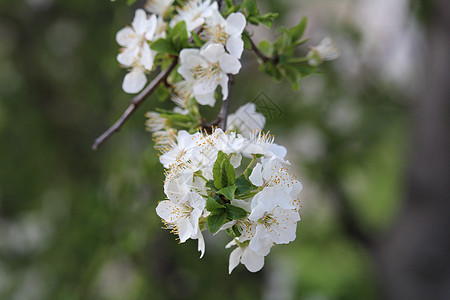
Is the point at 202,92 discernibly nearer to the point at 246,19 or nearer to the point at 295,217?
the point at 246,19

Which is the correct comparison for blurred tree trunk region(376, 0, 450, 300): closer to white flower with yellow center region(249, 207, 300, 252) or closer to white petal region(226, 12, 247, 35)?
white petal region(226, 12, 247, 35)

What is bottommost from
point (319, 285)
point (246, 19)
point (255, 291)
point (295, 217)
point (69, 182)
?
point (319, 285)

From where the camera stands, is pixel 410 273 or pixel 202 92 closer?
pixel 202 92

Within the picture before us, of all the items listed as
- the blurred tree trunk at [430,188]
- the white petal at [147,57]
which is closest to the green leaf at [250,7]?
the white petal at [147,57]

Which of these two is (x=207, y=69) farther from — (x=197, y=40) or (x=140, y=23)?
(x=140, y=23)

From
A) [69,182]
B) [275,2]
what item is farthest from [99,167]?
[275,2]

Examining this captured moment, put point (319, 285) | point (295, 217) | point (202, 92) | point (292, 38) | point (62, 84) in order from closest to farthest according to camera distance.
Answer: point (295, 217) → point (202, 92) → point (292, 38) → point (62, 84) → point (319, 285)

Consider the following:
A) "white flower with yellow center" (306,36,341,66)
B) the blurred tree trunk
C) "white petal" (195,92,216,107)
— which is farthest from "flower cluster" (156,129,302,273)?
the blurred tree trunk
